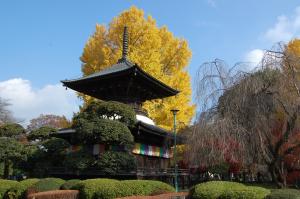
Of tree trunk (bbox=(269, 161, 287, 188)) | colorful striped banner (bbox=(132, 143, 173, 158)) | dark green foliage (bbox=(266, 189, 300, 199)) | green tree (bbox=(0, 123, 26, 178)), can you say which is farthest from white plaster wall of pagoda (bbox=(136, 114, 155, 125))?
dark green foliage (bbox=(266, 189, 300, 199))

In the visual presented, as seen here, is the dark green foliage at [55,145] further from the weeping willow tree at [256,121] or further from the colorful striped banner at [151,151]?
the weeping willow tree at [256,121]

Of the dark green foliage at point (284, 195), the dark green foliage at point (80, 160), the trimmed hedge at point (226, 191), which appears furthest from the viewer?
the dark green foliage at point (80, 160)

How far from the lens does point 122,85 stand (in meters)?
26.0

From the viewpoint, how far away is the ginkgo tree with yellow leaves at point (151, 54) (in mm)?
29906

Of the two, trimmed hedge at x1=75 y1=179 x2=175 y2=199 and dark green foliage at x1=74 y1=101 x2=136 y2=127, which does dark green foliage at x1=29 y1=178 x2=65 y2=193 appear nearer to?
trimmed hedge at x1=75 y1=179 x2=175 y2=199

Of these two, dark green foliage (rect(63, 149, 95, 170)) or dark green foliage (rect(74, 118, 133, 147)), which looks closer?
dark green foliage (rect(74, 118, 133, 147))

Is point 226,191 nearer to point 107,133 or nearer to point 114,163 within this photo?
point 114,163

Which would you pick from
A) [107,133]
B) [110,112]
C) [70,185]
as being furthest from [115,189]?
[110,112]

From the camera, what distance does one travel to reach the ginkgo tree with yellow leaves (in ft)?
98.1

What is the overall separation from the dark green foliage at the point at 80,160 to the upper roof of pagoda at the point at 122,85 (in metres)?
5.56

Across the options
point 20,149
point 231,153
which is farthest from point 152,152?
point 231,153

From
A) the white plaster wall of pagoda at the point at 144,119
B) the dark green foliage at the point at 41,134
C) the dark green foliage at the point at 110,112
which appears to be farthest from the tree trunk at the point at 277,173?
the dark green foliage at the point at 41,134

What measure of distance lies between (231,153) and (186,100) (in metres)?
15.8

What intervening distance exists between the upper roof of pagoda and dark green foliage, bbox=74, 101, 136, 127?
3.03m
